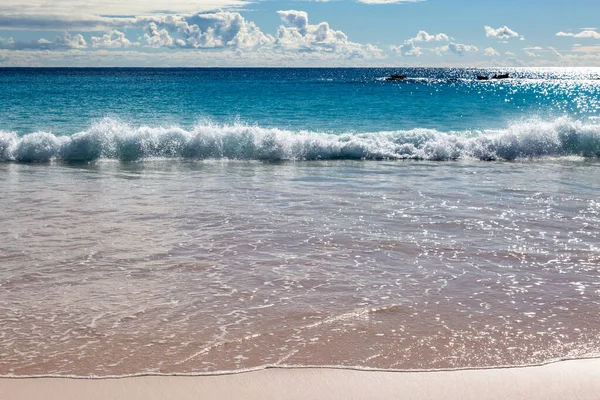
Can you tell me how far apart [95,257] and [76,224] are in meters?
1.87

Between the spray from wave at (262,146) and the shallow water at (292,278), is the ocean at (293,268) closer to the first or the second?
the shallow water at (292,278)

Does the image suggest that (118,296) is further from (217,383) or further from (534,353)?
(534,353)

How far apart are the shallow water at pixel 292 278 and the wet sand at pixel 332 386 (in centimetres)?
14

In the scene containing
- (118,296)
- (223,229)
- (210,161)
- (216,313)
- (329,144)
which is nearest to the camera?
(216,313)

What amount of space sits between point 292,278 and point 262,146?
12.9m

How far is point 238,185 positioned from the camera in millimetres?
13195

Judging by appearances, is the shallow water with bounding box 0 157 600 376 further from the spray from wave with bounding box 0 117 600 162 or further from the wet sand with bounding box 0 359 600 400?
the spray from wave with bounding box 0 117 600 162

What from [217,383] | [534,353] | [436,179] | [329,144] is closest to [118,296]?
[217,383]

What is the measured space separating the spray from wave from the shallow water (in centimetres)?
686

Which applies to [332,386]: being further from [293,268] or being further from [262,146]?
[262,146]

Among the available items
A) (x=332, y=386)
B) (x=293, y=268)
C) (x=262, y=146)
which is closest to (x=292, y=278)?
(x=293, y=268)

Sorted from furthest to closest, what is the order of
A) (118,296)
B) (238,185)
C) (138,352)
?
(238,185) → (118,296) → (138,352)

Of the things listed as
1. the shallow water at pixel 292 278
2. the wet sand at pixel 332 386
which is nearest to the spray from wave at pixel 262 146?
the shallow water at pixel 292 278

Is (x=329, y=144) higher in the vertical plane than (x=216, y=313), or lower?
higher
